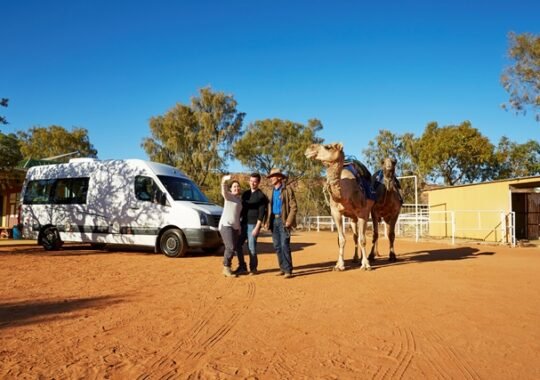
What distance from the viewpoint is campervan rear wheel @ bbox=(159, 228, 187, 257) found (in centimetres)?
1122

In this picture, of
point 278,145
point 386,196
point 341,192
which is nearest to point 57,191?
point 341,192

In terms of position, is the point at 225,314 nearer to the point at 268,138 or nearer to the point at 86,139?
the point at 268,138

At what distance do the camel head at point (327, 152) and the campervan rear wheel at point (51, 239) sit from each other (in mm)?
9511

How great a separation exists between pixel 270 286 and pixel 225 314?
1914mm

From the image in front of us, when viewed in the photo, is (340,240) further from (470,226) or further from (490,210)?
(470,226)

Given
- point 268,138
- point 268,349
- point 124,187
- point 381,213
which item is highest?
point 268,138

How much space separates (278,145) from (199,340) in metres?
38.0

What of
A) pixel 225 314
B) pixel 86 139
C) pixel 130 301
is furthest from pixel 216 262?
pixel 86 139

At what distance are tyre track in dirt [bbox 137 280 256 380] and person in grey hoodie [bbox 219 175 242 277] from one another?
1.68 m

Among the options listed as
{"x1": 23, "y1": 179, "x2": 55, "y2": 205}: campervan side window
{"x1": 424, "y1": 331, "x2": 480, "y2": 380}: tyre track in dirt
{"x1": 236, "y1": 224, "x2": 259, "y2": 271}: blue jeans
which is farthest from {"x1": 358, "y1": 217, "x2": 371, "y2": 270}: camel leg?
{"x1": 23, "y1": 179, "x2": 55, "y2": 205}: campervan side window

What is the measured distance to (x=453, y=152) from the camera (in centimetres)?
3978

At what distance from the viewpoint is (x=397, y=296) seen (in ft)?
20.2

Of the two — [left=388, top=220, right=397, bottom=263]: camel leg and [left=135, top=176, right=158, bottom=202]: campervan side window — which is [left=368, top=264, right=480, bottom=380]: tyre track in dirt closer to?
[left=388, top=220, right=397, bottom=263]: camel leg

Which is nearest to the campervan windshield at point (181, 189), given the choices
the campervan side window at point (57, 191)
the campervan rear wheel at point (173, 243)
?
the campervan rear wheel at point (173, 243)
